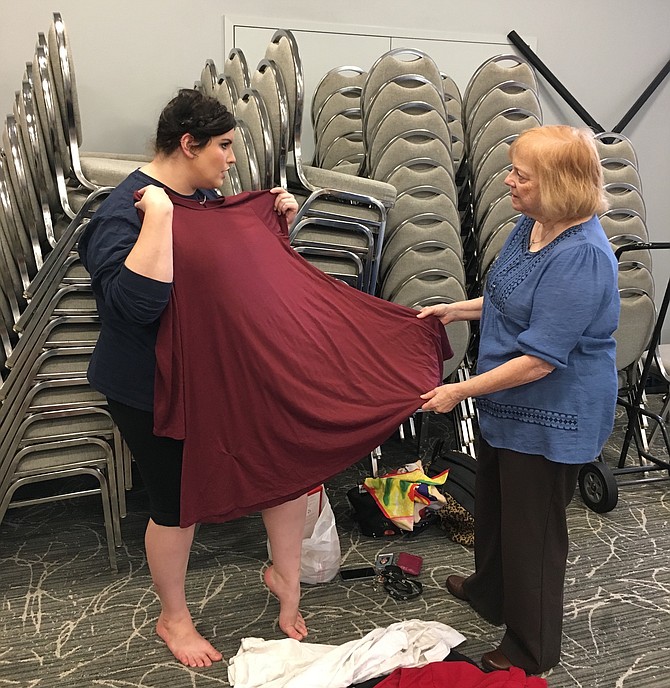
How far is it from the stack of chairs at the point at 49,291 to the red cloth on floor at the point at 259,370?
663mm

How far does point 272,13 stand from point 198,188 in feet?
7.38

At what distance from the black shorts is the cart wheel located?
1733 millimetres

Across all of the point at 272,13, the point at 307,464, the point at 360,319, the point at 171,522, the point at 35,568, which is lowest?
the point at 35,568

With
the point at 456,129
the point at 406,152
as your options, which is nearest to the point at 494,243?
the point at 406,152

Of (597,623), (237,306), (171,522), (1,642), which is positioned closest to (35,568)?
(1,642)

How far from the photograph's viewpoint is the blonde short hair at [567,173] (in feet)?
5.26

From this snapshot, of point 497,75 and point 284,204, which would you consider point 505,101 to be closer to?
point 497,75

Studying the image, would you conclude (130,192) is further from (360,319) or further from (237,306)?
(360,319)

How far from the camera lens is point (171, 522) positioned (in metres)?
1.89

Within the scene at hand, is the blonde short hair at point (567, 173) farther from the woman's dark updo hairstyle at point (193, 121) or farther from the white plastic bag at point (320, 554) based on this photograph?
the white plastic bag at point (320, 554)

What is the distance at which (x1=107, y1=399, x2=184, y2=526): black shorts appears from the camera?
5.99 ft

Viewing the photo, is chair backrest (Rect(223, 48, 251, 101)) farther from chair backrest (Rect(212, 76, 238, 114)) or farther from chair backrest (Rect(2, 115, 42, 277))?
chair backrest (Rect(2, 115, 42, 277))

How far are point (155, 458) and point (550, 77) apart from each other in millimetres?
3586

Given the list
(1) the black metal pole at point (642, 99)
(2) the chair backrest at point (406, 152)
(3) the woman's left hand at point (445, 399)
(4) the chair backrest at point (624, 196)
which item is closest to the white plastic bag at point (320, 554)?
(3) the woman's left hand at point (445, 399)
